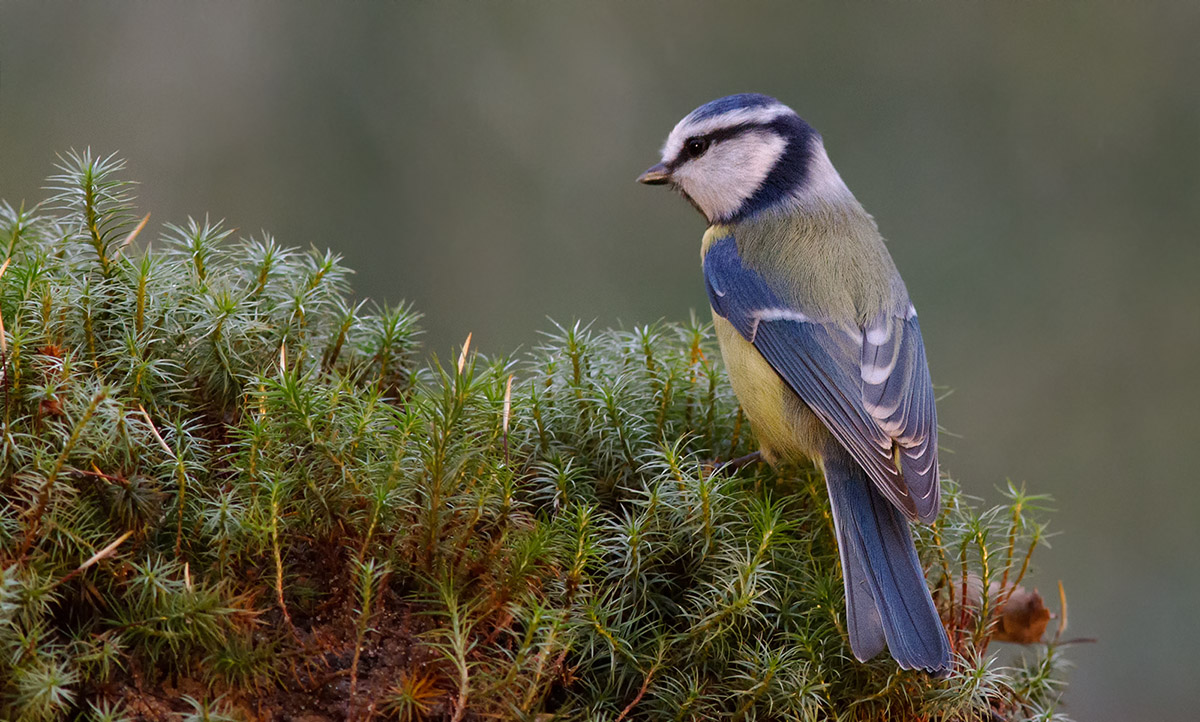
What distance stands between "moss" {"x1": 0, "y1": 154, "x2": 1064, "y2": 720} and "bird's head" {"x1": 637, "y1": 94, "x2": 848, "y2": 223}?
0.90 metres

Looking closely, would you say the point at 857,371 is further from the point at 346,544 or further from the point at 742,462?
the point at 346,544

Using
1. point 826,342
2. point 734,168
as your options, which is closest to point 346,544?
point 826,342

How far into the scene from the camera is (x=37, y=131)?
3.06 meters

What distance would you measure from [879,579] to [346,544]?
669 mm

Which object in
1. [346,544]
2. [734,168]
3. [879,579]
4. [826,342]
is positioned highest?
[734,168]

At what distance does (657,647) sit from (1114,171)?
3.04m

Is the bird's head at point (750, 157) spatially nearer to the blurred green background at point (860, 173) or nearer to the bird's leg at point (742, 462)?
the bird's leg at point (742, 462)

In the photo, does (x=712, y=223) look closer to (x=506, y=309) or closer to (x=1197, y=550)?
(x=506, y=309)

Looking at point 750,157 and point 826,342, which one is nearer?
point 826,342

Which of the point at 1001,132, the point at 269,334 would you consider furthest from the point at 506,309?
the point at 269,334

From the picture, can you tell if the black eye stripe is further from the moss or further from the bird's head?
the moss

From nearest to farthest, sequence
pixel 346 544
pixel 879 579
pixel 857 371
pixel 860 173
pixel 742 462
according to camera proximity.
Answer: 1. pixel 346 544
2. pixel 879 579
3. pixel 742 462
4. pixel 857 371
5. pixel 860 173

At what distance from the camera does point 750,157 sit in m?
2.09

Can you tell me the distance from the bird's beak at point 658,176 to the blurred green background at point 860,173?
1.12 meters
